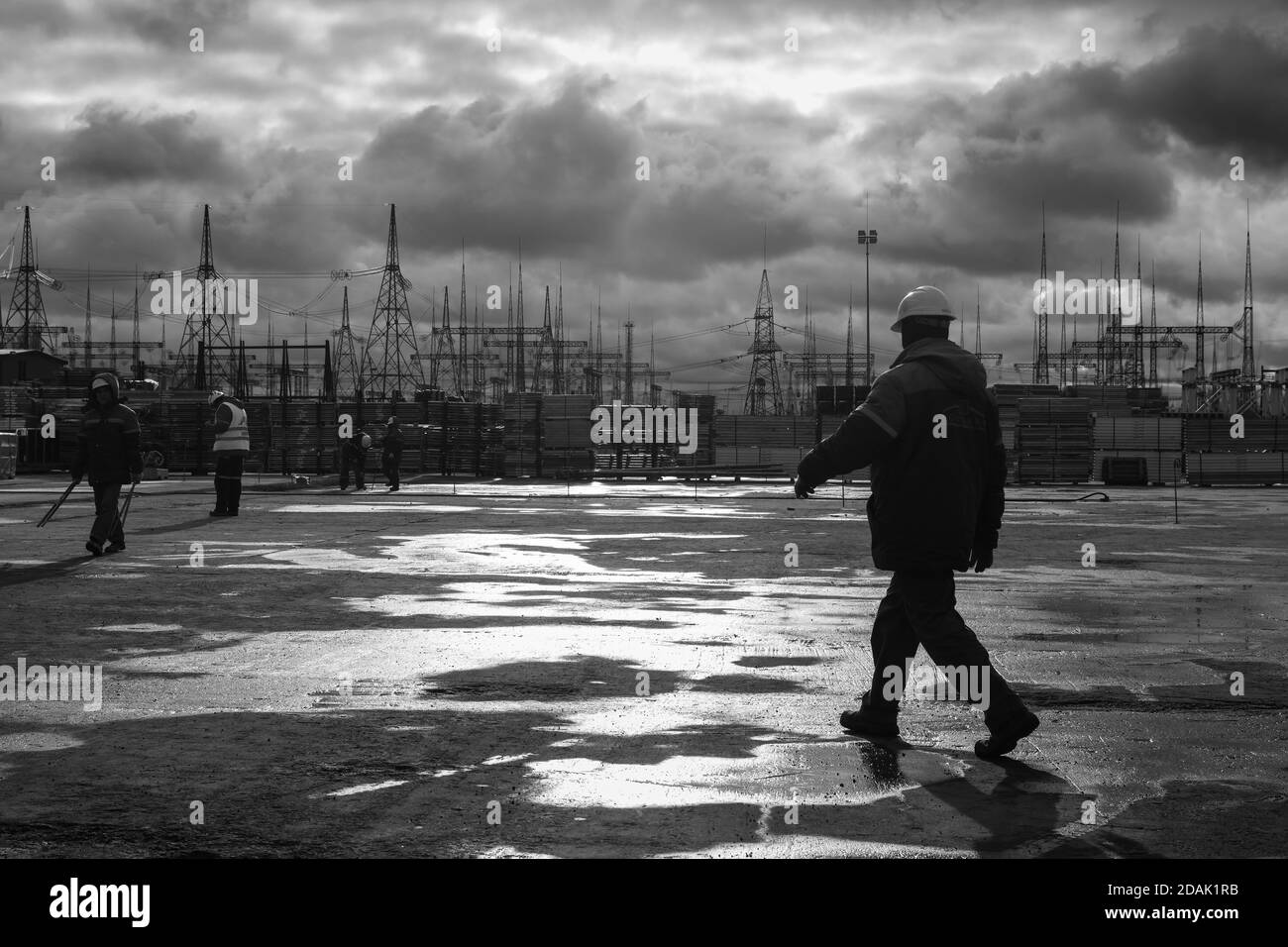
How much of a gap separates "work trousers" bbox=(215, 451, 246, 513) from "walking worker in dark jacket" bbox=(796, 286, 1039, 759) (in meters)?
17.1

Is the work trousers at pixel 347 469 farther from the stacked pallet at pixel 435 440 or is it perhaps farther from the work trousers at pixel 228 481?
the stacked pallet at pixel 435 440

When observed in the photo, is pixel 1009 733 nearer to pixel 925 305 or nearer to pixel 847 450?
pixel 847 450

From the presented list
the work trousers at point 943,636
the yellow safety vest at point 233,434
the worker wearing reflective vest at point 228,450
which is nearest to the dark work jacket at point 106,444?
the worker wearing reflective vest at point 228,450

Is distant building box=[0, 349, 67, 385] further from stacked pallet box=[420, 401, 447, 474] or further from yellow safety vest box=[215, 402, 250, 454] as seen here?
yellow safety vest box=[215, 402, 250, 454]

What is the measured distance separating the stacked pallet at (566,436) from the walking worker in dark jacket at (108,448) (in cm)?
3535

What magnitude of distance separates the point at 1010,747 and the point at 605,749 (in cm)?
162

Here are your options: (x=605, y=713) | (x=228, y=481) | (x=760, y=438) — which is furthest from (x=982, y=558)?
(x=760, y=438)

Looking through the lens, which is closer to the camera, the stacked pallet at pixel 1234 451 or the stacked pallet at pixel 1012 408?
the stacked pallet at pixel 1234 451

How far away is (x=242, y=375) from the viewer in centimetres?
6762

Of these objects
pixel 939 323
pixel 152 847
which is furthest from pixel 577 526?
pixel 152 847

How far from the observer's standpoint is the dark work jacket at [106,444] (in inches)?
579

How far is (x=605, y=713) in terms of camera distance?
6449 mm

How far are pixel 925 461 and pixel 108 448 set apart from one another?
37.0 ft

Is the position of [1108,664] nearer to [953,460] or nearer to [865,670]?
[865,670]
